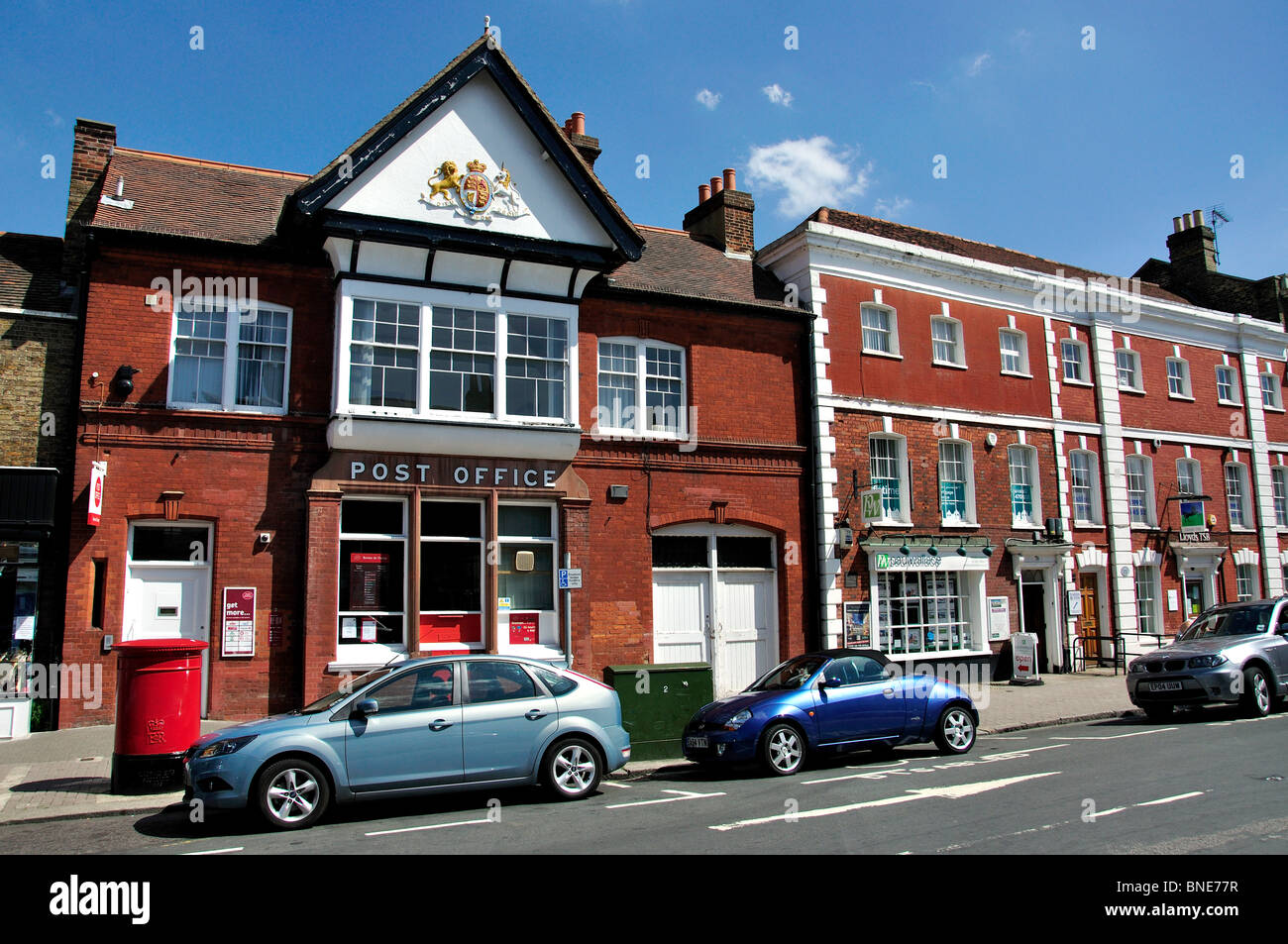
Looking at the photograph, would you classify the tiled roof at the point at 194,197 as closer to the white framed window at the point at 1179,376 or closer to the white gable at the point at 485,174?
the white gable at the point at 485,174

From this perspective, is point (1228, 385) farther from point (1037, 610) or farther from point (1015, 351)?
point (1037, 610)

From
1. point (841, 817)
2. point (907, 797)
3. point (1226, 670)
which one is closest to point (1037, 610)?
point (1226, 670)

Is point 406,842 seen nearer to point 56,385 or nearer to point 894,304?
point 56,385

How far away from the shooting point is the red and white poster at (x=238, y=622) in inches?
572

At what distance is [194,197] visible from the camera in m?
16.4

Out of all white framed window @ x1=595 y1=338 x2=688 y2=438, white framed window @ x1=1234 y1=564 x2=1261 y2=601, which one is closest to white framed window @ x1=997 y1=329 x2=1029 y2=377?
white framed window @ x1=595 y1=338 x2=688 y2=438

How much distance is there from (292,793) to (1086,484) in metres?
21.3

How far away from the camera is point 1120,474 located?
2436 cm

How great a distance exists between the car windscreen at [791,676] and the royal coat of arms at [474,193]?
29.5 feet

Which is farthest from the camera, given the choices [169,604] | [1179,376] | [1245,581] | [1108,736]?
[1179,376]

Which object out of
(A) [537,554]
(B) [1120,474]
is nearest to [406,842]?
(A) [537,554]

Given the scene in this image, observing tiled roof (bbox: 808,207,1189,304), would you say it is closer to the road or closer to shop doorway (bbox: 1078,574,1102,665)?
shop doorway (bbox: 1078,574,1102,665)

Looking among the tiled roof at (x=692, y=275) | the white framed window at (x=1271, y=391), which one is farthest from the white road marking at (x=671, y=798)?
the white framed window at (x=1271, y=391)
